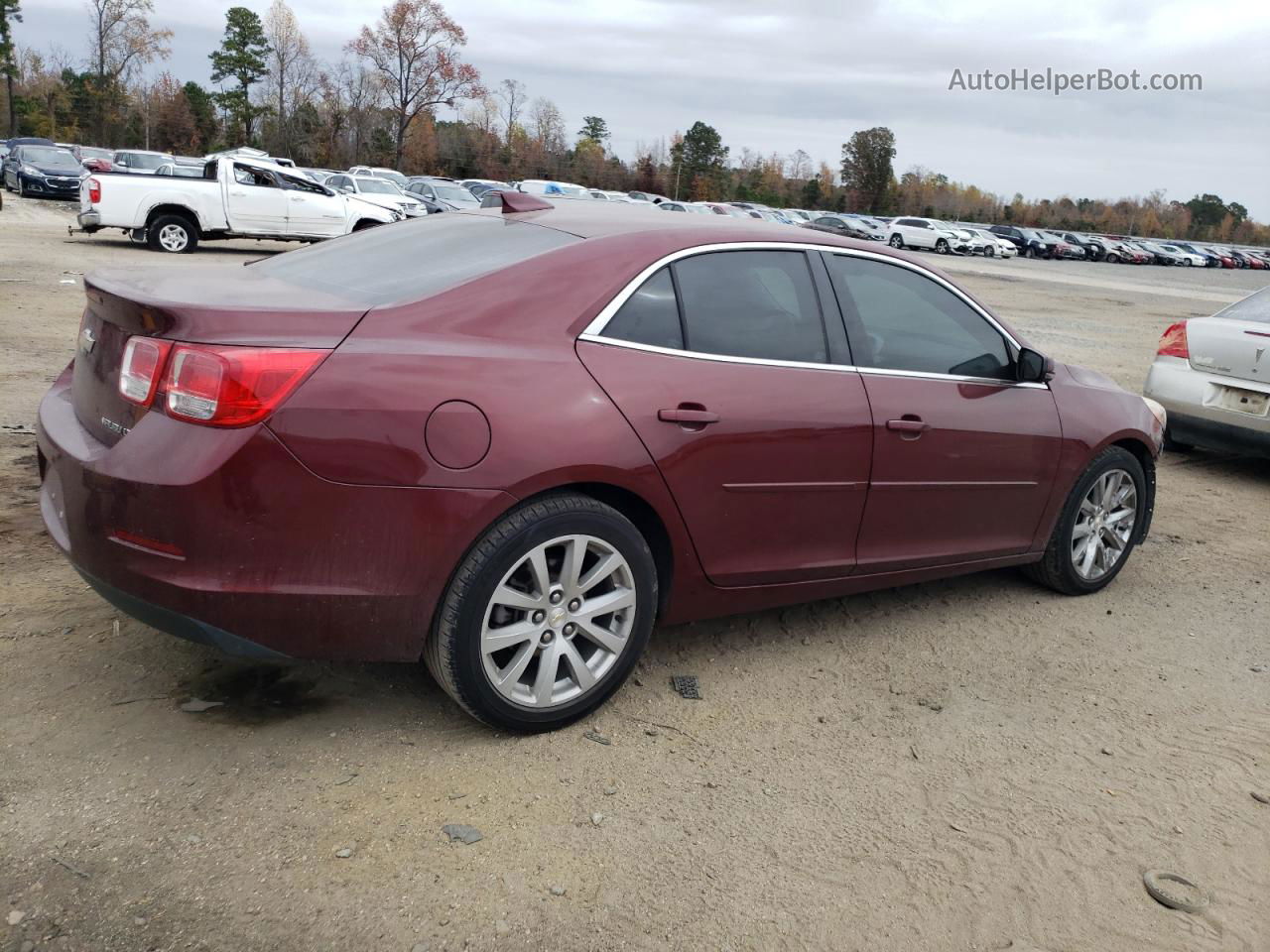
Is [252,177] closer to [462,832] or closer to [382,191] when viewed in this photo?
[382,191]

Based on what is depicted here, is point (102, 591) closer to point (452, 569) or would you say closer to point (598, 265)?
point (452, 569)

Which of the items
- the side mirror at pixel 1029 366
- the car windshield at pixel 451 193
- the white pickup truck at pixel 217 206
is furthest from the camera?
the car windshield at pixel 451 193

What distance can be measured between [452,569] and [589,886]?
93cm

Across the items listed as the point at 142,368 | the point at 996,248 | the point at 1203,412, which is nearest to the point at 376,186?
the point at 1203,412

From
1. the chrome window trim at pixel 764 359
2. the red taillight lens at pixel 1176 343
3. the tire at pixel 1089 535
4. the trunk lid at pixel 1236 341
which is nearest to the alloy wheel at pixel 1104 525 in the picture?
the tire at pixel 1089 535

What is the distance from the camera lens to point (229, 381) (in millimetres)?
2846

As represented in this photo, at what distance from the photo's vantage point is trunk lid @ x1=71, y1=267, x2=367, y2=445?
295 centimetres

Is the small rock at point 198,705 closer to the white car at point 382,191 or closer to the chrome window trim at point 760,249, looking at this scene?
the chrome window trim at point 760,249

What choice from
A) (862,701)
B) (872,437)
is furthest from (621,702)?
(872,437)

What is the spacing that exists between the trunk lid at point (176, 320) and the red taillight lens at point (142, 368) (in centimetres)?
2

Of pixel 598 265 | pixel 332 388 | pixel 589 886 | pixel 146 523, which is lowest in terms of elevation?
pixel 589 886

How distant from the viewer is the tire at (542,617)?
10.3 feet

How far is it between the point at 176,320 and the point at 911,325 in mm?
2685

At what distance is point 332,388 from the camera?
292cm
